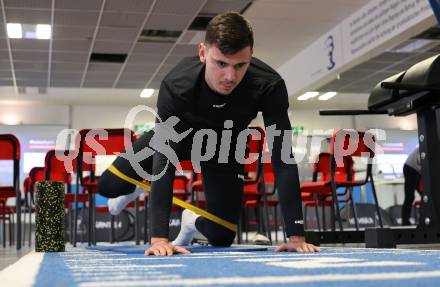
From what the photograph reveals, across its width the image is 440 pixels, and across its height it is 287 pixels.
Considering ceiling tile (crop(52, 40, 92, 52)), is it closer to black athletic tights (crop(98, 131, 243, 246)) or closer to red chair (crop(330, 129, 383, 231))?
red chair (crop(330, 129, 383, 231))

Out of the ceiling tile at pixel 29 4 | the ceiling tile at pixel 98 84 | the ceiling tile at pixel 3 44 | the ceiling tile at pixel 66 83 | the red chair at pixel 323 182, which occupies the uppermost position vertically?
the ceiling tile at pixel 3 44

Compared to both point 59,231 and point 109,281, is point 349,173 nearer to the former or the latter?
point 59,231

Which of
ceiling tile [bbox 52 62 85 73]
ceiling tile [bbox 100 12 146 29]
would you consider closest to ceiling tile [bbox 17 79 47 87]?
ceiling tile [bbox 52 62 85 73]

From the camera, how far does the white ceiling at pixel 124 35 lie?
6.76m

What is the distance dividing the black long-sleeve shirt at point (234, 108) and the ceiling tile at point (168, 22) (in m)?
4.93

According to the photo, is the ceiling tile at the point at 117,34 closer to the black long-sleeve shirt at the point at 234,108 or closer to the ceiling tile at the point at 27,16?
the ceiling tile at the point at 27,16

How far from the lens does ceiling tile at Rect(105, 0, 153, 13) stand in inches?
257

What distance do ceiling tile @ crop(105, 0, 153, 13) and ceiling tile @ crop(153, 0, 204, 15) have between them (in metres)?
0.13

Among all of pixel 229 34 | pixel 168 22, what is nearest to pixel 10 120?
pixel 168 22

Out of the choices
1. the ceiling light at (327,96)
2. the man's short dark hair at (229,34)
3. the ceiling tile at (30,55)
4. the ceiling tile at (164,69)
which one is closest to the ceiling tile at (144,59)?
the ceiling tile at (164,69)

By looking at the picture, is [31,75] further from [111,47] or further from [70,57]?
[111,47]

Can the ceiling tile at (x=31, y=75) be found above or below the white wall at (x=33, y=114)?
above

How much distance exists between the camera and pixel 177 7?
6.73m

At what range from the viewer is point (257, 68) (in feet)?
7.41
